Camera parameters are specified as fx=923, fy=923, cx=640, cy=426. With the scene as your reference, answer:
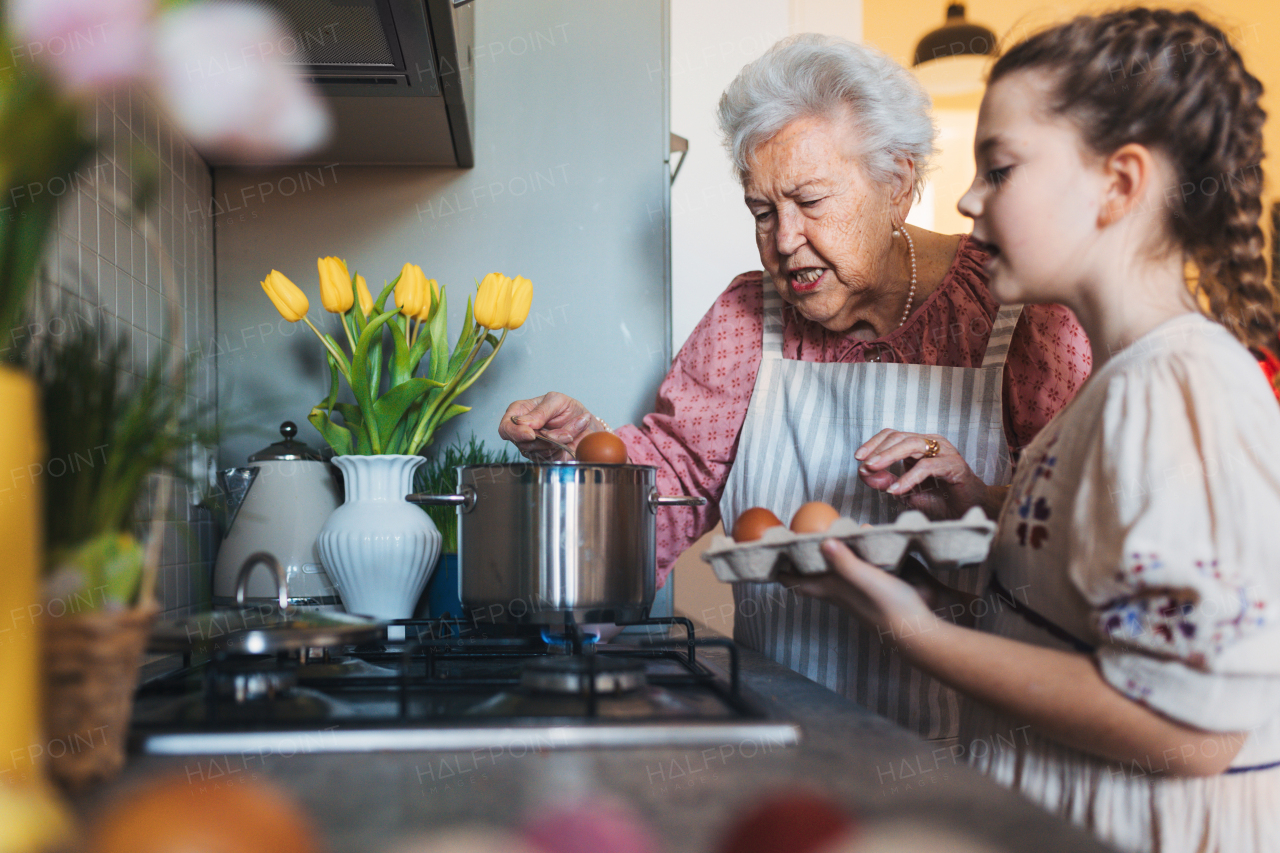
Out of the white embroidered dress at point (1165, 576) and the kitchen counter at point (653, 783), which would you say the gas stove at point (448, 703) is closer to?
the kitchen counter at point (653, 783)

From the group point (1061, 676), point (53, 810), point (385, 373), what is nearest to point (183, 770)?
point (53, 810)

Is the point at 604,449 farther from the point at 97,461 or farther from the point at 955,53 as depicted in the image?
the point at 955,53

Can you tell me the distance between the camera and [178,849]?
37 cm

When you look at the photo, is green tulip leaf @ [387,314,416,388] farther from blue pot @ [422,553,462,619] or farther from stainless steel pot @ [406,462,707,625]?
stainless steel pot @ [406,462,707,625]

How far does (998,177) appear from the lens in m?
0.77

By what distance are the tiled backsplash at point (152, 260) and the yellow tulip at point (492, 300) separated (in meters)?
0.35

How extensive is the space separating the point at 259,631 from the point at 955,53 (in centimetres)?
233

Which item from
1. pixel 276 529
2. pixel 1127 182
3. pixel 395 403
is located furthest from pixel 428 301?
pixel 1127 182

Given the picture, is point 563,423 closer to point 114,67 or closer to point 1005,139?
point 1005,139

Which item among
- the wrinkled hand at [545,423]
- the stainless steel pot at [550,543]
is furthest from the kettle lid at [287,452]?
the stainless steel pot at [550,543]

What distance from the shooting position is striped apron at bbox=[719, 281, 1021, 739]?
119 cm

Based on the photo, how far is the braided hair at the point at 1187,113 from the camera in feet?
2.35

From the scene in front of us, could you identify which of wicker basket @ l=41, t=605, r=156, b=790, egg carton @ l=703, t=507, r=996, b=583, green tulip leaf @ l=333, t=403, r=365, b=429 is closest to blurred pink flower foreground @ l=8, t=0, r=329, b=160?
wicker basket @ l=41, t=605, r=156, b=790

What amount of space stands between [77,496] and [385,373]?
91cm
